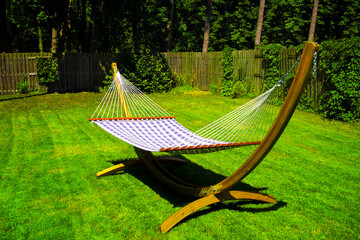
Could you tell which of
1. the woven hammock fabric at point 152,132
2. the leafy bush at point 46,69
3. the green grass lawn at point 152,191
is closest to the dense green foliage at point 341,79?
the green grass lawn at point 152,191

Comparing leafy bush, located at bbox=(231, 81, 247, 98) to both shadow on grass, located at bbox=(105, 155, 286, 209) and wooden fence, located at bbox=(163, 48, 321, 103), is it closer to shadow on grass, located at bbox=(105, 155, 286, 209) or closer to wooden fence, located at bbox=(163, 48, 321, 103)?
wooden fence, located at bbox=(163, 48, 321, 103)

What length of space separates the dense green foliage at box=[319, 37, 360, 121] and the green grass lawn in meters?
1.56

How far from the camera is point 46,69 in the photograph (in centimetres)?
1452

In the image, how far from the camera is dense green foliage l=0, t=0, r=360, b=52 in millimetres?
25484

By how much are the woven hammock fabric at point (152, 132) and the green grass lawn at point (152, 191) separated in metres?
0.76

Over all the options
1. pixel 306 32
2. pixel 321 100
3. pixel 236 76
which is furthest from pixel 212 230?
pixel 306 32

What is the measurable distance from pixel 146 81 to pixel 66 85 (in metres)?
4.19

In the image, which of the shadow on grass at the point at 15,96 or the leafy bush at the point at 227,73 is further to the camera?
the leafy bush at the point at 227,73

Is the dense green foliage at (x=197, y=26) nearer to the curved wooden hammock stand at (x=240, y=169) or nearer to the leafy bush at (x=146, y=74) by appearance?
the leafy bush at (x=146, y=74)

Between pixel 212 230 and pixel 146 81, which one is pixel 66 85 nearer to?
pixel 146 81

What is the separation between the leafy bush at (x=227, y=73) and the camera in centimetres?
1451

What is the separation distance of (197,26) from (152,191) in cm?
3181

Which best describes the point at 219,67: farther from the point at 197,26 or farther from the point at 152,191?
the point at 197,26

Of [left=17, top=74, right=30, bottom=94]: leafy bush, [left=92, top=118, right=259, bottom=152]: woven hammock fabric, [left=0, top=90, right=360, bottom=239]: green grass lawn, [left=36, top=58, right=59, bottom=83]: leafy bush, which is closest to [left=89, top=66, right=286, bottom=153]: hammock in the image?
[left=92, top=118, right=259, bottom=152]: woven hammock fabric
